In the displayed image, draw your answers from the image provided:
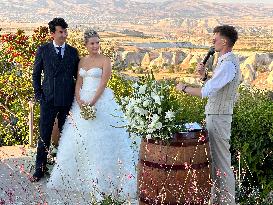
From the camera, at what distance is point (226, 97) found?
16.2 ft

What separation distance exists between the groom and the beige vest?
2140 millimetres

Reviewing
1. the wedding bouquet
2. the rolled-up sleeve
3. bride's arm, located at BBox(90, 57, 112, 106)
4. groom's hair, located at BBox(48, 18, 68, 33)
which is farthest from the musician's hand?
groom's hair, located at BBox(48, 18, 68, 33)

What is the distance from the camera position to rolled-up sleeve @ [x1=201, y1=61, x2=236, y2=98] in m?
4.75

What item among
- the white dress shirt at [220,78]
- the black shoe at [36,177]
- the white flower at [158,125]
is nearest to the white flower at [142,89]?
the white flower at [158,125]

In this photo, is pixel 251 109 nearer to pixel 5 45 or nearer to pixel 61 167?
pixel 61 167

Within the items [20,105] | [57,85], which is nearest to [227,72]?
[57,85]

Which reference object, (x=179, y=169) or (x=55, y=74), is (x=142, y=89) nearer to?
(x=179, y=169)

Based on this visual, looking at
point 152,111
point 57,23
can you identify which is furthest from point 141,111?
point 57,23

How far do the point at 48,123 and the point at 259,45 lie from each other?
137 m

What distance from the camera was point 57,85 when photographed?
6.46m

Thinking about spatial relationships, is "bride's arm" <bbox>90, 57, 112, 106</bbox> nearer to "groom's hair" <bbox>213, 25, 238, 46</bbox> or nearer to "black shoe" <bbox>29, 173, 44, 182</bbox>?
"black shoe" <bbox>29, 173, 44, 182</bbox>

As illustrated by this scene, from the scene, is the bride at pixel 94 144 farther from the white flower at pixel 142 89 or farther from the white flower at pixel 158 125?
the white flower at pixel 158 125

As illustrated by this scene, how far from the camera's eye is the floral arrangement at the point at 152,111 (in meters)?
4.65

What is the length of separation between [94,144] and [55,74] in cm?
100
